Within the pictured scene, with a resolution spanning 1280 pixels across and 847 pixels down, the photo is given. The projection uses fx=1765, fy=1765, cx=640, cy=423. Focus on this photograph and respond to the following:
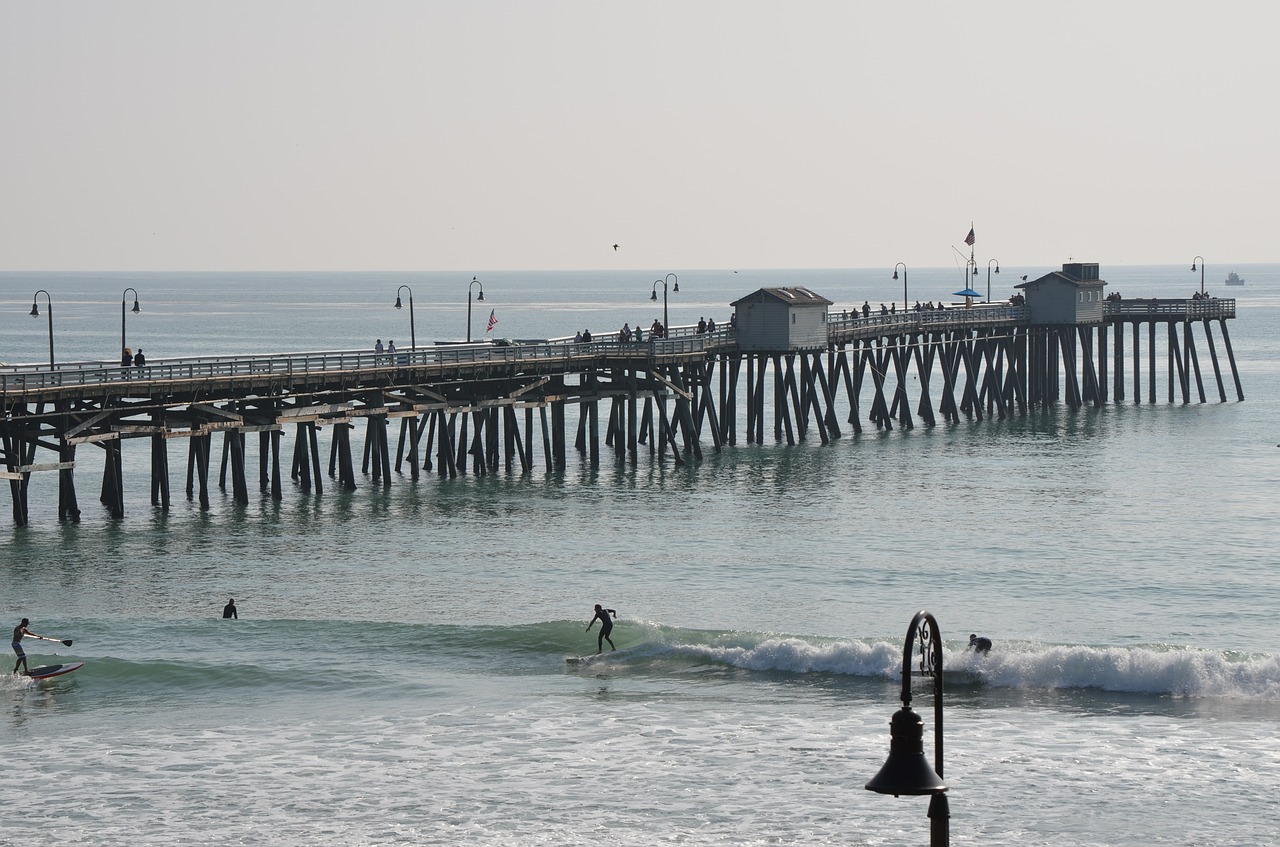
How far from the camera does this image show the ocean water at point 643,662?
2314 centimetres

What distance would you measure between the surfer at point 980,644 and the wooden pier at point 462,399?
2426cm

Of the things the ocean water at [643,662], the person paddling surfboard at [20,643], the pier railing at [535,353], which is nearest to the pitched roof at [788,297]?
the pier railing at [535,353]

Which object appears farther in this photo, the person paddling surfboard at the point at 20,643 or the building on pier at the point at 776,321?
the building on pier at the point at 776,321

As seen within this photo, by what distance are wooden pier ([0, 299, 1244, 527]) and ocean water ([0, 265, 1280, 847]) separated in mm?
2032

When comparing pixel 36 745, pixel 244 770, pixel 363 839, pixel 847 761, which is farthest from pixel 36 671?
pixel 847 761

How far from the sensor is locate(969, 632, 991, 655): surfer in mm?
30141

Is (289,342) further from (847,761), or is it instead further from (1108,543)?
(847,761)

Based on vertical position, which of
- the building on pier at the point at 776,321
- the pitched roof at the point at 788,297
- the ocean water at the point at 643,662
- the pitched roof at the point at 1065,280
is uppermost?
the pitched roof at the point at 1065,280

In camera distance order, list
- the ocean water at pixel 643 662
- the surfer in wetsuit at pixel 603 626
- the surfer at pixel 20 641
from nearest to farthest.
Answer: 1. the ocean water at pixel 643 662
2. the surfer at pixel 20 641
3. the surfer in wetsuit at pixel 603 626

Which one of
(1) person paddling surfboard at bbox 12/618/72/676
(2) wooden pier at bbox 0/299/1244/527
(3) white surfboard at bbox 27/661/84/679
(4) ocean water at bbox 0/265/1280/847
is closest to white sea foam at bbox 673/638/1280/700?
(4) ocean water at bbox 0/265/1280/847

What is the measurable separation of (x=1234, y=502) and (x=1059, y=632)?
2159 cm

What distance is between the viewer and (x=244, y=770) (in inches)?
984

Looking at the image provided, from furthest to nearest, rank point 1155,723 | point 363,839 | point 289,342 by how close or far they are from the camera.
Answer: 1. point 289,342
2. point 1155,723
3. point 363,839

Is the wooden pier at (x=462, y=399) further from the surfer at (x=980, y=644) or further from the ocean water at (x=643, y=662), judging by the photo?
the surfer at (x=980, y=644)
